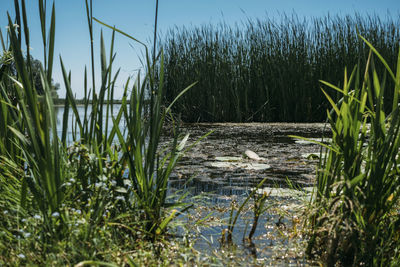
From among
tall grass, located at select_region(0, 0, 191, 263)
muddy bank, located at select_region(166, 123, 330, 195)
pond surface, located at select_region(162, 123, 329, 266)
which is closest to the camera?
tall grass, located at select_region(0, 0, 191, 263)

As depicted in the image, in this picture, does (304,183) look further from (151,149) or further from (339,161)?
(151,149)

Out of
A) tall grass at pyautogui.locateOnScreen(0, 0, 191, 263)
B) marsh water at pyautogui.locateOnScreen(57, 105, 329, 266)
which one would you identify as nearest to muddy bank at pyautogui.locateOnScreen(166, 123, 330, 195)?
marsh water at pyautogui.locateOnScreen(57, 105, 329, 266)

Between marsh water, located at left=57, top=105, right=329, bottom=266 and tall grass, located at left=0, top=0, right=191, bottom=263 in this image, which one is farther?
marsh water, located at left=57, top=105, right=329, bottom=266

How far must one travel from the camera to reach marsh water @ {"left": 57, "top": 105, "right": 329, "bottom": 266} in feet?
3.75

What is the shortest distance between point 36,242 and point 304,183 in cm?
134

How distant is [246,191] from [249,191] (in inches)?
1.6

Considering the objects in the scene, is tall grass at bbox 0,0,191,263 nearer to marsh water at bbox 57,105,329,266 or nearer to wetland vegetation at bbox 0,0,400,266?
wetland vegetation at bbox 0,0,400,266

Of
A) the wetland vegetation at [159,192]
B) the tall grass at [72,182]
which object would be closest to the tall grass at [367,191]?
the wetland vegetation at [159,192]

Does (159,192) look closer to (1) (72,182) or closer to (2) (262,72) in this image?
(1) (72,182)

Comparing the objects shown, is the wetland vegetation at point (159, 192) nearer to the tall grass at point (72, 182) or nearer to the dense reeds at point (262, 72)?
the tall grass at point (72, 182)

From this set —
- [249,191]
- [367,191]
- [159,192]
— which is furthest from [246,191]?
[367,191]

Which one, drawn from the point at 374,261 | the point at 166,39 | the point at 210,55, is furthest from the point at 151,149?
the point at 166,39

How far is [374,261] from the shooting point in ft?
3.14

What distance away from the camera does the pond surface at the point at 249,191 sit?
1.14m
